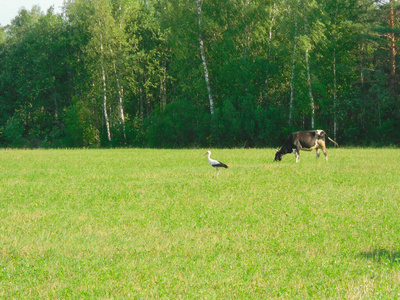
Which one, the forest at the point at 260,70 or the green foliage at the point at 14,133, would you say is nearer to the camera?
the forest at the point at 260,70

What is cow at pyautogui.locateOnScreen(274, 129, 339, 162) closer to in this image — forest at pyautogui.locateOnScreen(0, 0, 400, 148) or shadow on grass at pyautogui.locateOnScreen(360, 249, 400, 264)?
forest at pyautogui.locateOnScreen(0, 0, 400, 148)

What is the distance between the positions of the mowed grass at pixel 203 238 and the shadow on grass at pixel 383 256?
1.1 inches

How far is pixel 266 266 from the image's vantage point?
332 inches

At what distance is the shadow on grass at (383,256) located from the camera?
8.68 m

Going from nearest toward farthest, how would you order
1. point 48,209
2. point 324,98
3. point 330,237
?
point 330,237 < point 48,209 < point 324,98

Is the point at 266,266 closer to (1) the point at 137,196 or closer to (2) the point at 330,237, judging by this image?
(2) the point at 330,237

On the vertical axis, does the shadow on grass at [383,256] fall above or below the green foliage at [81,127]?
below

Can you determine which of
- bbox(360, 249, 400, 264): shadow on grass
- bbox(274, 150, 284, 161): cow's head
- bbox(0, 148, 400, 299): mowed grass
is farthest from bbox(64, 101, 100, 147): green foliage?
bbox(360, 249, 400, 264): shadow on grass

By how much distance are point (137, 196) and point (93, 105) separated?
159ft

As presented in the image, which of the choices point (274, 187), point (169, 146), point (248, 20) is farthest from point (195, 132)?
point (274, 187)

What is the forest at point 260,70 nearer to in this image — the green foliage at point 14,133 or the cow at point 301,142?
the green foliage at point 14,133

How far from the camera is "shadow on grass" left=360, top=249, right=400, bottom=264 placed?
868 cm

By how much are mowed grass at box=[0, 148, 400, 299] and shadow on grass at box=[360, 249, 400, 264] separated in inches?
1.1

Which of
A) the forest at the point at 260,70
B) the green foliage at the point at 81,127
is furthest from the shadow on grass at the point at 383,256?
the green foliage at the point at 81,127
